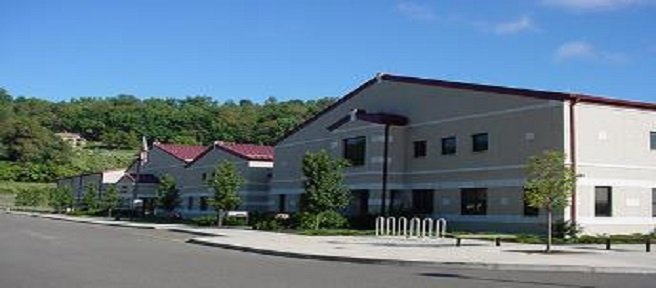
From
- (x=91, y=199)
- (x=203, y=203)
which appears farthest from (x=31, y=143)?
(x=203, y=203)

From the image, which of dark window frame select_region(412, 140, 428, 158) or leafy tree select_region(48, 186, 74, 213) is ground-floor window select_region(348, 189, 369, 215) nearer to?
dark window frame select_region(412, 140, 428, 158)

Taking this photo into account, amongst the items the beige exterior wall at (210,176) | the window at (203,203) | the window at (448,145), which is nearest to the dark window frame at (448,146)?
the window at (448,145)

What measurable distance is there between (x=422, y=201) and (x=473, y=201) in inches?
168

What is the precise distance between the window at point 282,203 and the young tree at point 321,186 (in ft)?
46.4

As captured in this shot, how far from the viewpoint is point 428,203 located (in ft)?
136

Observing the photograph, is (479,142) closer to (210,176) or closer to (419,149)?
(419,149)

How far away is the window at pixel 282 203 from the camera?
5450cm

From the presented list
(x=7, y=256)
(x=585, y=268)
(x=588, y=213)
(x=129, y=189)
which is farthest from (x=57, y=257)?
(x=129, y=189)

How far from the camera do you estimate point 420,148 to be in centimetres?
4291

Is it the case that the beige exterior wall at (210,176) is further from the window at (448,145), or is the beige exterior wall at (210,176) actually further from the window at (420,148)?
the window at (448,145)

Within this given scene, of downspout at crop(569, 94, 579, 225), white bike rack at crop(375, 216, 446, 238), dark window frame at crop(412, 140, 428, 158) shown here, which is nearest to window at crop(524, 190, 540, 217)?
downspout at crop(569, 94, 579, 225)

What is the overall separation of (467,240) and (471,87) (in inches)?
415

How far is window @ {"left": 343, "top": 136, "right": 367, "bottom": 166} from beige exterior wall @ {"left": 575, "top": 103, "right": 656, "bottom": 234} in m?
13.6

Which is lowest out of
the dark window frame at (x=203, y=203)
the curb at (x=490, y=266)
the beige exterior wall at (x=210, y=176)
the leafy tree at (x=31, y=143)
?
the curb at (x=490, y=266)
